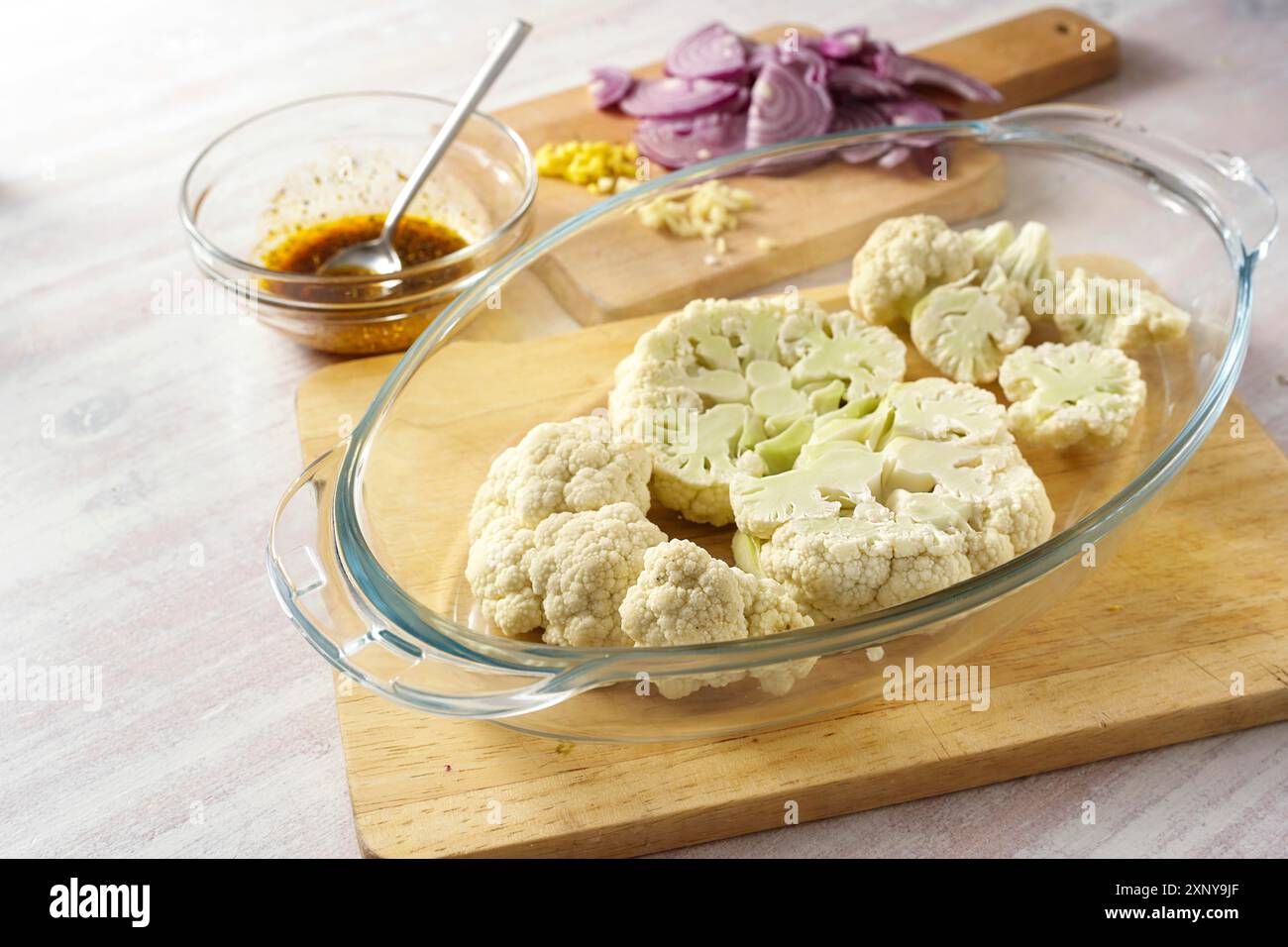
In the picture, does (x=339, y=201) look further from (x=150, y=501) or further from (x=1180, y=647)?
(x=1180, y=647)

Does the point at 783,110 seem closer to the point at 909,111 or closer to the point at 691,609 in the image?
the point at 909,111

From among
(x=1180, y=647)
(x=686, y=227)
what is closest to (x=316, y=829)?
(x=1180, y=647)

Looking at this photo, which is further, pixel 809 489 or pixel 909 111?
pixel 909 111

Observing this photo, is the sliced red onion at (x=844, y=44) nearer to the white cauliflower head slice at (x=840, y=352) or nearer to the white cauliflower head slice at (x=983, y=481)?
the white cauliflower head slice at (x=840, y=352)

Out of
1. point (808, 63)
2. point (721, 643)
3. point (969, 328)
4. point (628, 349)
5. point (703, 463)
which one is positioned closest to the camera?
point (721, 643)

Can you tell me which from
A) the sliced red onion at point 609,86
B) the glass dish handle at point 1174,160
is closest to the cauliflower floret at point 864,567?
the glass dish handle at point 1174,160

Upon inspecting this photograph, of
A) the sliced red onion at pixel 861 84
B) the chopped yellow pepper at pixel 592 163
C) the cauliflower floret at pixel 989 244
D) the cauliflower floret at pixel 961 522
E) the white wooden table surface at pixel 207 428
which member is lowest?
the white wooden table surface at pixel 207 428

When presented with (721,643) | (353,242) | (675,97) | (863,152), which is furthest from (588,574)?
(675,97)
